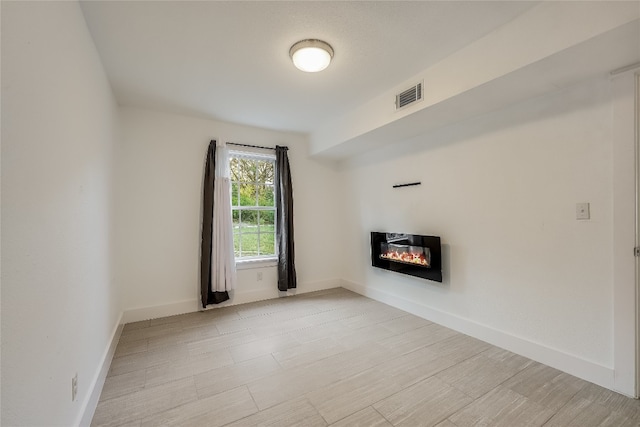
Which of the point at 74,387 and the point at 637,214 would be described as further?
the point at 637,214

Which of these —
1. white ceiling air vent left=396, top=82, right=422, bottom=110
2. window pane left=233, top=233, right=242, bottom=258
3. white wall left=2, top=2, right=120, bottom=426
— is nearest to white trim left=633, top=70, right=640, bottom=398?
white ceiling air vent left=396, top=82, right=422, bottom=110

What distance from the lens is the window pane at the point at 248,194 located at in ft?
13.9

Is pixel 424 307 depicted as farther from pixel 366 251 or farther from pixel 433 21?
pixel 433 21

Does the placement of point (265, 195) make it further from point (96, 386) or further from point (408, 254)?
point (96, 386)

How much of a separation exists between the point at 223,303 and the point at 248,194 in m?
1.64

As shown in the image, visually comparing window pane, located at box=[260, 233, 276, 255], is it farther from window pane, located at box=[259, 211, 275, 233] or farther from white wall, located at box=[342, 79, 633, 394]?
white wall, located at box=[342, 79, 633, 394]

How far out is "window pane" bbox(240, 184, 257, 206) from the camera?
422cm

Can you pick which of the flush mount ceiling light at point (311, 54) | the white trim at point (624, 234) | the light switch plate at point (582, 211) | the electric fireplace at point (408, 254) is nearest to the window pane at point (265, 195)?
the electric fireplace at point (408, 254)

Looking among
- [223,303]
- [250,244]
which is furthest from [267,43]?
[223,303]

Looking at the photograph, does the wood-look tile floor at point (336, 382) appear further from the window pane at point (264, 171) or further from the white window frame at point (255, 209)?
the window pane at point (264, 171)

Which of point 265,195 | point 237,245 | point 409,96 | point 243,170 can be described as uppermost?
point 409,96

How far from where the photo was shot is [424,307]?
3332 millimetres

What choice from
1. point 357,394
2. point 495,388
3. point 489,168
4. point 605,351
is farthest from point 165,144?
point 605,351

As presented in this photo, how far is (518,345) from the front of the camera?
2453mm
